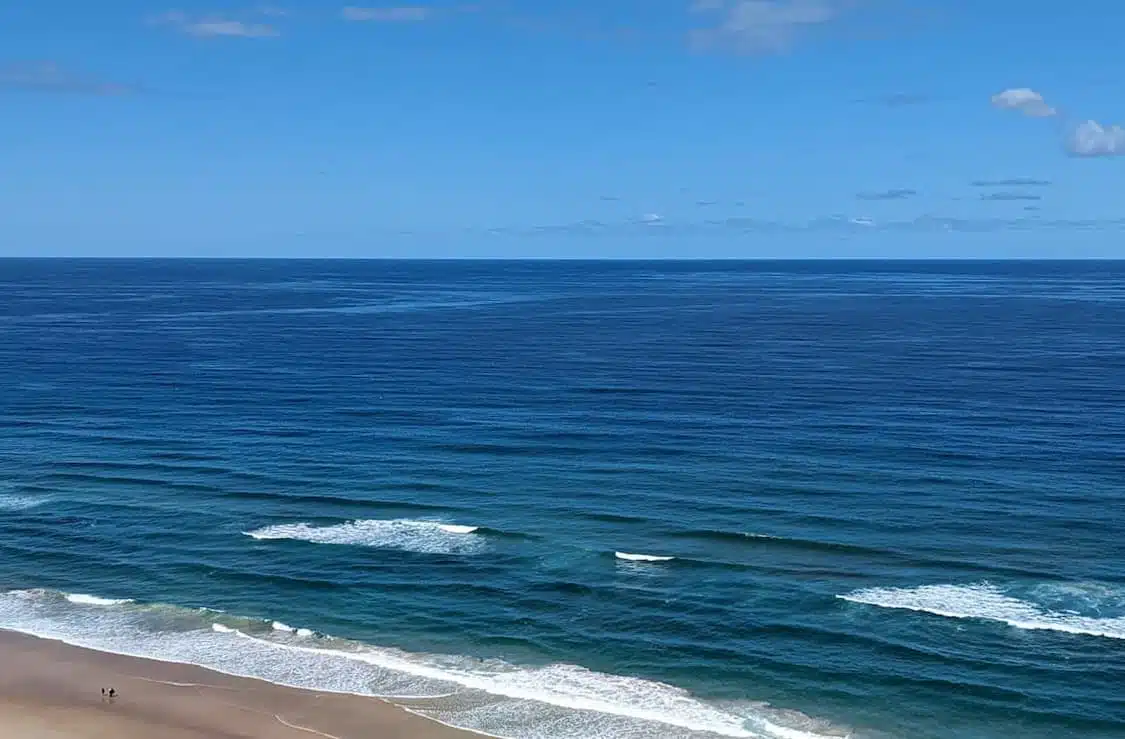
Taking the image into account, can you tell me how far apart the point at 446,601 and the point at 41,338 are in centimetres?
11540

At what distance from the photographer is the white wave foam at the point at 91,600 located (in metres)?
50.7

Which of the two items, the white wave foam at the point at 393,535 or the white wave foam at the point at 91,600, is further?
the white wave foam at the point at 393,535

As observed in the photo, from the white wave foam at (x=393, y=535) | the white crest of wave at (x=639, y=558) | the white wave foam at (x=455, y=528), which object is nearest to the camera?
the white crest of wave at (x=639, y=558)

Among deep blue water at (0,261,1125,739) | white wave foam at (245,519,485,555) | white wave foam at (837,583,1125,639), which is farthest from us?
white wave foam at (245,519,485,555)

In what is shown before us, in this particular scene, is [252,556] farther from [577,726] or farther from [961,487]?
[961,487]

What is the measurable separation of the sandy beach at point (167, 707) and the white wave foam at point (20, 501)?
20748mm

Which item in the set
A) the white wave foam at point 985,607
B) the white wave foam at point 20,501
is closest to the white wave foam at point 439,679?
the white wave foam at point 985,607

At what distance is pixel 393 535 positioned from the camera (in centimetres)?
5722

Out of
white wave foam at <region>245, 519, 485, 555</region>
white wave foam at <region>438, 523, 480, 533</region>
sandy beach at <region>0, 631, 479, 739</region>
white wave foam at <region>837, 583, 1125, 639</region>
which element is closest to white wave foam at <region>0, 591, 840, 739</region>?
sandy beach at <region>0, 631, 479, 739</region>

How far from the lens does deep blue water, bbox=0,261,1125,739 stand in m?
41.2

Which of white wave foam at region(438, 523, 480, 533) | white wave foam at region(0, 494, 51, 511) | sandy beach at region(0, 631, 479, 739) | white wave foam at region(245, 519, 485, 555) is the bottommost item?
sandy beach at region(0, 631, 479, 739)

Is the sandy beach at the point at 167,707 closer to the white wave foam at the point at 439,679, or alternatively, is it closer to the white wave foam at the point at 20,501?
the white wave foam at the point at 439,679

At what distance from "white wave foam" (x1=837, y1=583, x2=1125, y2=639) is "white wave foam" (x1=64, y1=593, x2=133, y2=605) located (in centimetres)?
3325

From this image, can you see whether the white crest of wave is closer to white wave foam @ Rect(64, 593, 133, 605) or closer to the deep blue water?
the deep blue water
